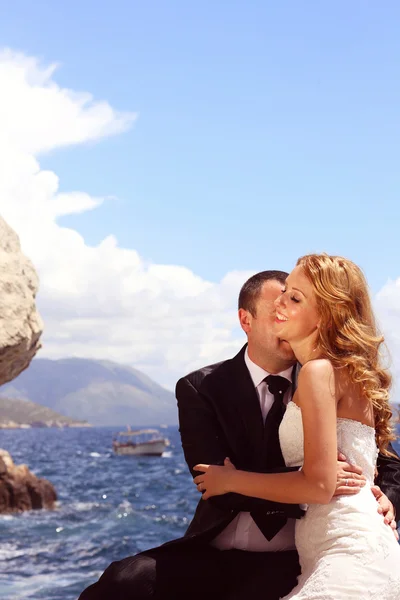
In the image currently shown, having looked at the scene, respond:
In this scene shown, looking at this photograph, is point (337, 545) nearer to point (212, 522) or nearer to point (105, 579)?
point (212, 522)

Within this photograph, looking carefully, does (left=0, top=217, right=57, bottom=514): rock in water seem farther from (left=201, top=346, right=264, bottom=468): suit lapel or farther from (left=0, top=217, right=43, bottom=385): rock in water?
(left=201, top=346, right=264, bottom=468): suit lapel

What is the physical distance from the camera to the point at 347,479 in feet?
11.7

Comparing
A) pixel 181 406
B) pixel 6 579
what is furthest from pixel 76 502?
pixel 181 406

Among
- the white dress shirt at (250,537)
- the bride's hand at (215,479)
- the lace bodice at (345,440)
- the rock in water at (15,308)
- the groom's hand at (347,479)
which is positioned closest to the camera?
the groom's hand at (347,479)

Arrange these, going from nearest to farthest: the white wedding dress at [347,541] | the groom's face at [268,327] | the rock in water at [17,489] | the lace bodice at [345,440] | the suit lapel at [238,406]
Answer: the white wedding dress at [347,541]
the lace bodice at [345,440]
the suit lapel at [238,406]
the groom's face at [268,327]
the rock in water at [17,489]

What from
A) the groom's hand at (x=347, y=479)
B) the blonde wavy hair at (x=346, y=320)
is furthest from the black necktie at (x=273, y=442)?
the blonde wavy hair at (x=346, y=320)

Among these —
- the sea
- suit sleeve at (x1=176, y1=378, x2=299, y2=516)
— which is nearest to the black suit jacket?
suit sleeve at (x1=176, y1=378, x2=299, y2=516)

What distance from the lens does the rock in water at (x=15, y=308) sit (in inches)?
368

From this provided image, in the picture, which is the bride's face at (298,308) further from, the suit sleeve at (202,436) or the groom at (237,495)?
the suit sleeve at (202,436)

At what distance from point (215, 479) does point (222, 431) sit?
350mm

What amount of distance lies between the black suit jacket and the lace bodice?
24cm

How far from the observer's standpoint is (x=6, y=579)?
1675cm

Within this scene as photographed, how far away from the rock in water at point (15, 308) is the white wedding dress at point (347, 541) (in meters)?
6.11

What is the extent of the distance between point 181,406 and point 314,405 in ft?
3.30
